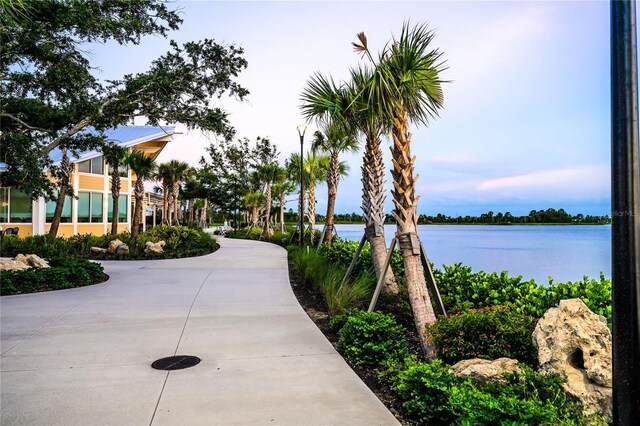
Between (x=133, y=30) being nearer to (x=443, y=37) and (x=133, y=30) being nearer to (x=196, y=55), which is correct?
(x=196, y=55)

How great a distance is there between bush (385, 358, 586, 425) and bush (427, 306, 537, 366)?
695 millimetres

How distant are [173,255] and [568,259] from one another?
14.7m

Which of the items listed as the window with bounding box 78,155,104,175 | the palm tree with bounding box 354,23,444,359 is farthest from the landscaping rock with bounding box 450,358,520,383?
the window with bounding box 78,155,104,175

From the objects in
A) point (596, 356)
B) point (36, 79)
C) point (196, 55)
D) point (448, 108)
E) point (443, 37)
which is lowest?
point (596, 356)

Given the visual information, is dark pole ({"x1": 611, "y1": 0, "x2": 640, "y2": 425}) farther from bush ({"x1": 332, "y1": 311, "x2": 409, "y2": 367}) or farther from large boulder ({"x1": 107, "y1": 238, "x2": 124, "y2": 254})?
large boulder ({"x1": 107, "y1": 238, "x2": 124, "y2": 254})

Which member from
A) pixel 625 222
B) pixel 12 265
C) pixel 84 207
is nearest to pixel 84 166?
pixel 84 207

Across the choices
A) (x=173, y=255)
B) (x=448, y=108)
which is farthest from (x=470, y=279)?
(x=173, y=255)

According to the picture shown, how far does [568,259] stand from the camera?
11.9 m

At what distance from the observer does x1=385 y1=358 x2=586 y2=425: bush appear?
288 cm

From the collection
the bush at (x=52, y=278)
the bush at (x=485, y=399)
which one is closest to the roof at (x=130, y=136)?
the bush at (x=52, y=278)

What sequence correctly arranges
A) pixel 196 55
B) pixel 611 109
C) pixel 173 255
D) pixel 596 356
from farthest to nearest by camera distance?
pixel 173 255, pixel 196 55, pixel 596 356, pixel 611 109

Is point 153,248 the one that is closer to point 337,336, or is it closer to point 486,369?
point 337,336

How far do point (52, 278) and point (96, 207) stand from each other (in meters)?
17.2

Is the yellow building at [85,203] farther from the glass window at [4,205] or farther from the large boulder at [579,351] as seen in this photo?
the large boulder at [579,351]
